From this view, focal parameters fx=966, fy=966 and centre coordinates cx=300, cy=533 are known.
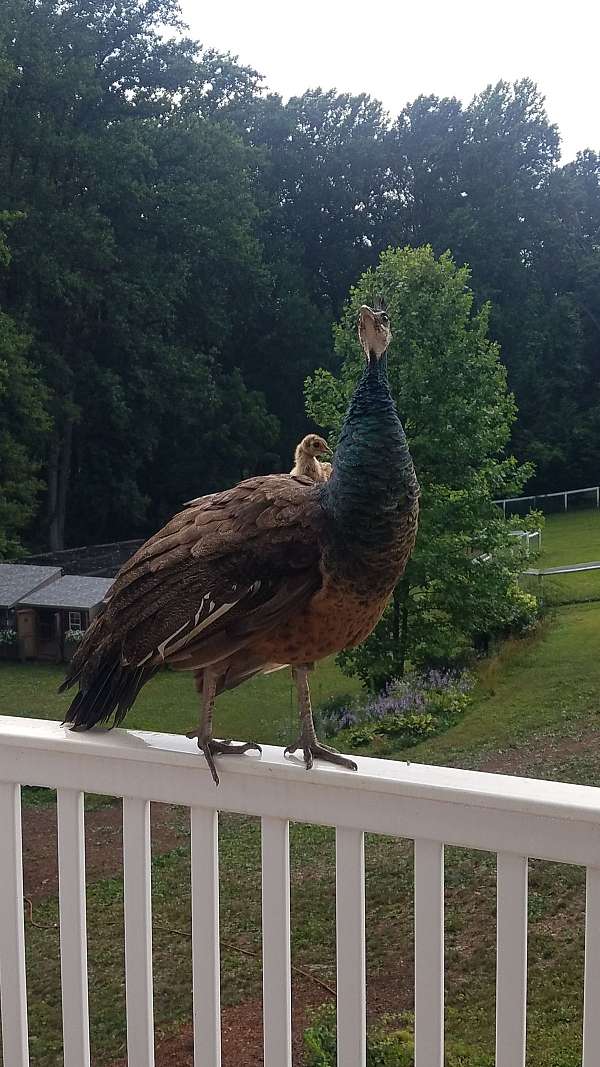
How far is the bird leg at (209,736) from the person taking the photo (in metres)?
0.68

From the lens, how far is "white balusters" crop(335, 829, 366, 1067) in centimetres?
63

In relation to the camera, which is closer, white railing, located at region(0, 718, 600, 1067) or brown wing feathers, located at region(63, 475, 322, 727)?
white railing, located at region(0, 718, 600, 1067)

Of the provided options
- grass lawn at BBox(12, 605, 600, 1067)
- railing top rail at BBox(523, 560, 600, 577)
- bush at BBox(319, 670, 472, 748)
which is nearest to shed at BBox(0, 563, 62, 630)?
bush at BBox(319, 670, 472, 748)

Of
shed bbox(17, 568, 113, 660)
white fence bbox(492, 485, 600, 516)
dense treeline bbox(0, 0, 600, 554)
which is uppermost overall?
dense treeline bbox(0, 0, 600, 554)

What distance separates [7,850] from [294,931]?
1.39 metres

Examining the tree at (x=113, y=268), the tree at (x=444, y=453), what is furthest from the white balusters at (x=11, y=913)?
the tree at (x=113, y=268)

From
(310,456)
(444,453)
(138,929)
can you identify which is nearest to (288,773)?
(138,929)

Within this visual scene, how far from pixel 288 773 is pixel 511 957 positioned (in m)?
0.18

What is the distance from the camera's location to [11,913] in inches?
29.1

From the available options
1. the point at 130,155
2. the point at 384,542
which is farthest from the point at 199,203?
the point at 384,542

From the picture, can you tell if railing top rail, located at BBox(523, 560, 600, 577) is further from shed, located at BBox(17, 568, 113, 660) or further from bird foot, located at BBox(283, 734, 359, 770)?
bird foot, located at BBox(283, 734, 359, 770)

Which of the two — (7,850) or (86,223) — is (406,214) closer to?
(86,223)

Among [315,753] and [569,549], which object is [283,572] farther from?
[569,549]

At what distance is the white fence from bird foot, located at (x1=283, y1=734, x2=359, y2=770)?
3.75 metres
